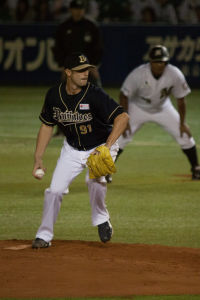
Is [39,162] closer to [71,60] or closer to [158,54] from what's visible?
[71,60]

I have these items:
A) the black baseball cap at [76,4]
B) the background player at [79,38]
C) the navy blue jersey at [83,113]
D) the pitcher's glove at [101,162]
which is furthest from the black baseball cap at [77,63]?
the background player at [79,38]

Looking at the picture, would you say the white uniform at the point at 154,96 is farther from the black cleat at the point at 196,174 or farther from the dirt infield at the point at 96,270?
the dirt infield at the point at 96,270

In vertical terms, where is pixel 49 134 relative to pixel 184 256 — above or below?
above

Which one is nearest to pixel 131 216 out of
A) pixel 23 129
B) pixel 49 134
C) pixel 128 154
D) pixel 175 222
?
pixel 175 222

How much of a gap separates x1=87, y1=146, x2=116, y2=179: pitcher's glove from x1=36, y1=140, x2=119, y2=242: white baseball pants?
22 cm

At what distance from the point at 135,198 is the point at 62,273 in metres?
3.61

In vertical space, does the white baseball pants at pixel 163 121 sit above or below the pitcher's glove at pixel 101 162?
below

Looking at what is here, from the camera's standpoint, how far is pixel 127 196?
977 centimetres

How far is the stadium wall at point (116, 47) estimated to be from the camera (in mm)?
20297

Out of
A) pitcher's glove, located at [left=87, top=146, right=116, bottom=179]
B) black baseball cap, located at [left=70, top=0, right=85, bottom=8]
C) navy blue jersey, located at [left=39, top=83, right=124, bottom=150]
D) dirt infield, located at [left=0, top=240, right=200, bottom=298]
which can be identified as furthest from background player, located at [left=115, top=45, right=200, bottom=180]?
dirt infield, located at [left=0, top=240, right=200, bottom=298]

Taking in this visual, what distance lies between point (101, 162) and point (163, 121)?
412 centimetres

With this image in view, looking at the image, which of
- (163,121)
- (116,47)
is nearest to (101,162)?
(163,121)

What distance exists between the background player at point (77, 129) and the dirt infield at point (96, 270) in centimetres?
29

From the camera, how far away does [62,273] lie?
6129 millimetres
